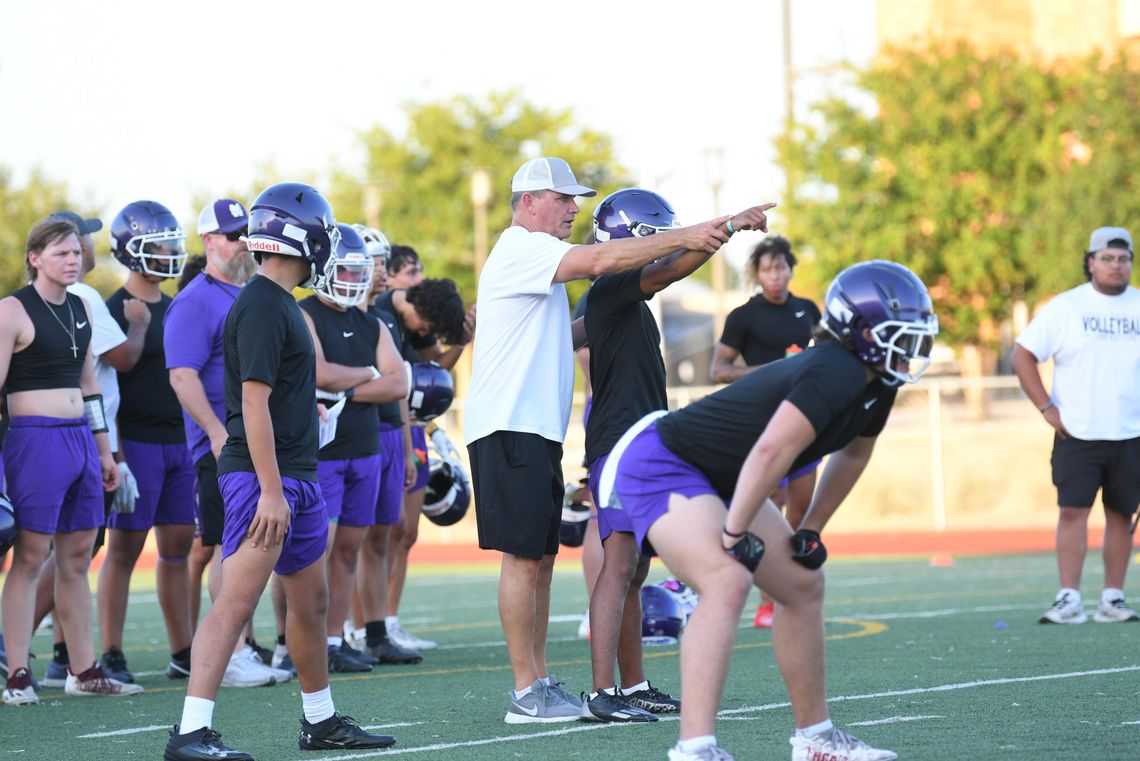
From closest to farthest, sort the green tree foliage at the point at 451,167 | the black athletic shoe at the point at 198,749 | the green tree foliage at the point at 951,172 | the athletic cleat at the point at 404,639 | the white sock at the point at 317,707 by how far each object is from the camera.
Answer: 1. the black athletic shoe at the point at 198,749
2. the white sock at the point at 317,707
3. the athletic cleat at the point at 404,639
4. the green tree foliage at the point at 951,172
5. the green tree foliage at the point at 451,167

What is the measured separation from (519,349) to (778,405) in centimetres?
194

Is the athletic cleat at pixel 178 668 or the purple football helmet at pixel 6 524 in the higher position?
the purple football helmet at pixel 6 524

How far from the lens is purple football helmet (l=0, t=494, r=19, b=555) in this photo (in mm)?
7680

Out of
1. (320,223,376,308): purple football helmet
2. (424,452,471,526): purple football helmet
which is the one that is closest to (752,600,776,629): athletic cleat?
(424,452,471,526): purple football helmet

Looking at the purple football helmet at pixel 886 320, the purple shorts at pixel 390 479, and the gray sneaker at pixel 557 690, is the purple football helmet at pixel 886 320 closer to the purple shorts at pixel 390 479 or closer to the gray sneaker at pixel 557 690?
the gray sneaker at pixel 557 690

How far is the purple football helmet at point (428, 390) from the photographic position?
10518mm

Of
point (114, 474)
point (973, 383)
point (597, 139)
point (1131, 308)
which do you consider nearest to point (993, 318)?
point (973, 383)

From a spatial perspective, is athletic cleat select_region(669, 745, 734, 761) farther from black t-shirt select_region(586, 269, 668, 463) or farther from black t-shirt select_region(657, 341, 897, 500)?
black t-shirt select_region(586, 269, 668, 463)

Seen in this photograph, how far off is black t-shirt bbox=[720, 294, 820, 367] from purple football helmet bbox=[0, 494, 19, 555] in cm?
503

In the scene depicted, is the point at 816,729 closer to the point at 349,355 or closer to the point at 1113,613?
the point at 349,355

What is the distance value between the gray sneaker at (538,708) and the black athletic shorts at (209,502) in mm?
2312

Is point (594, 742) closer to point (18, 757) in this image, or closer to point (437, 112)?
point (18, 757)

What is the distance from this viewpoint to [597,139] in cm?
4694

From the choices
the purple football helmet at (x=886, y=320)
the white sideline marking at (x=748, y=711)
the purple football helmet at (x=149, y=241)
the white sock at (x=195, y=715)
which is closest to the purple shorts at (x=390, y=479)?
the purple football helmet at (x=149, y=241)
